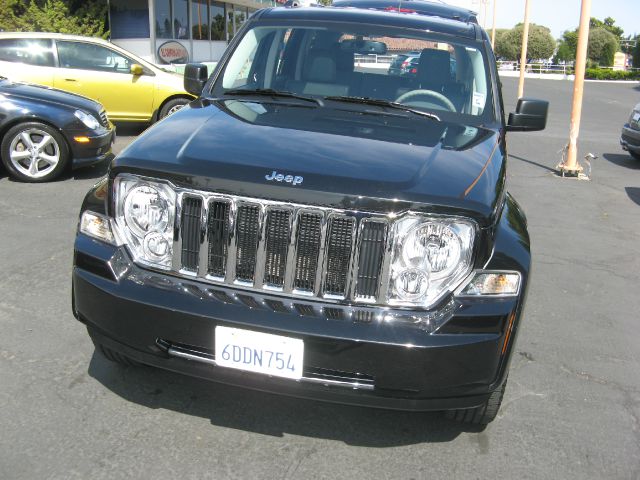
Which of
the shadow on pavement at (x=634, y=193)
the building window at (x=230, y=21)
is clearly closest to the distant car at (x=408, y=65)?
the shadow on pavement at (x=634, y=193)

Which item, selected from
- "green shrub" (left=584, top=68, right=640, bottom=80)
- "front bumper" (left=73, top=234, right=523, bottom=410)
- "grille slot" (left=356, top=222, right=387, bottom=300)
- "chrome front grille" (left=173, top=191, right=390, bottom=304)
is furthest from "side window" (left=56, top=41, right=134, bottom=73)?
"green shrub" (left=584, top=68, right=640, bottom=80)

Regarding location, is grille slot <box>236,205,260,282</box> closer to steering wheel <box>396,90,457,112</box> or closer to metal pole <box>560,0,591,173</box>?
steering wheel <box>396,90,457,112</box>

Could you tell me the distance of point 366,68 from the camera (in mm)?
4496

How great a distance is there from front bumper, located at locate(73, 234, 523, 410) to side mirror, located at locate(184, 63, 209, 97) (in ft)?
6.98

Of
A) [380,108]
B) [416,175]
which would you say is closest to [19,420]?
[416,175]

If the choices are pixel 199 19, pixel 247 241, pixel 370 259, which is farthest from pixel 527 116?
pixel 199 19

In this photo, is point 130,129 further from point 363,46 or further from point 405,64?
point 405,64

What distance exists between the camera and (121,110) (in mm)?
11875

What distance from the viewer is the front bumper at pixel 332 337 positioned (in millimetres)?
2836

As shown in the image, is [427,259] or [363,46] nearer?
[427,259]

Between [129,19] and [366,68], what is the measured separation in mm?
20580

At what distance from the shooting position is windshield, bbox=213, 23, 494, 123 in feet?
14.2

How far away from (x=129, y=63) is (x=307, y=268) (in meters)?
9.85

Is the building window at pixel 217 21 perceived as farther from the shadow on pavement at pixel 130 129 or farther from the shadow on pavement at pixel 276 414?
the shadow on pavement at pixel 276 414
